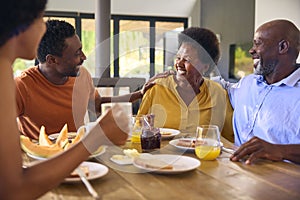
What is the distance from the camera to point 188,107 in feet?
6.92

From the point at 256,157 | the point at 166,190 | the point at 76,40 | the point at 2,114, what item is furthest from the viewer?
the point at 76,40

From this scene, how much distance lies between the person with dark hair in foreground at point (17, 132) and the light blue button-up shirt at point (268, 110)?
117 cm

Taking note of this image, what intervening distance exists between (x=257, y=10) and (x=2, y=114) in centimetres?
554

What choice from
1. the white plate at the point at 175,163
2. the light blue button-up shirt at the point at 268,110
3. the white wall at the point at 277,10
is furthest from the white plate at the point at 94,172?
the white wall at the point at 277,10

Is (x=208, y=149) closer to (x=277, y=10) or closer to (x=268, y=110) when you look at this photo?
(x=268, y=110)

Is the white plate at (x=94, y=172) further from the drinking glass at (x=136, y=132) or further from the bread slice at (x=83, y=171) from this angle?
the drinking glass at (x=136, y=132)

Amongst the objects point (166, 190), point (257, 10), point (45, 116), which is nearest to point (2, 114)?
point (166, 190)

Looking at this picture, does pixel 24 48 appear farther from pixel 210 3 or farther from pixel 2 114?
pixel 210 3

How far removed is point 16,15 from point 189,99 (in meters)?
1.48

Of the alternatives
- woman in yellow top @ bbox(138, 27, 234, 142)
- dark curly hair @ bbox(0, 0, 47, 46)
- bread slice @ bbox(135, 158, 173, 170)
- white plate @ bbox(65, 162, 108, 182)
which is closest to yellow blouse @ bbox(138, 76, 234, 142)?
woman in yellow top @ bbox(138, 27, 234, 142)

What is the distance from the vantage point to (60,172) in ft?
2.81

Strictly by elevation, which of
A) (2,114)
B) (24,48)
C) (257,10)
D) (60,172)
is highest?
(257,10)

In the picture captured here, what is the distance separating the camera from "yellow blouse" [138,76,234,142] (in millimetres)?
2082

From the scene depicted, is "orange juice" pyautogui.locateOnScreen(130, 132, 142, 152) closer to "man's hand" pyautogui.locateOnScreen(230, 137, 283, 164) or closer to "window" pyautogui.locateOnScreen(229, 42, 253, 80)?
"man's hand" pyautogui.locateOnScreen(230, 137, 283, 164)
